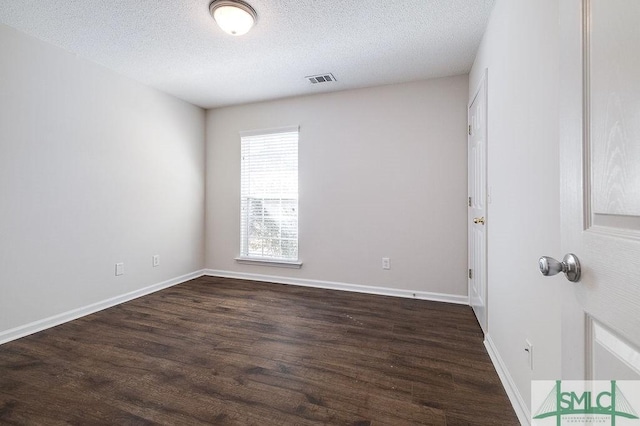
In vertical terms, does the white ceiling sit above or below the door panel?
above

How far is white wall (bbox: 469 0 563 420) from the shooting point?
1.14 meters

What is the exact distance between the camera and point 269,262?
388 cm

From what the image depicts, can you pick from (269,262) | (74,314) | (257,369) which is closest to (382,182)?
(269,262)

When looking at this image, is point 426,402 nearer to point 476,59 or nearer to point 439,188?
point 439,188

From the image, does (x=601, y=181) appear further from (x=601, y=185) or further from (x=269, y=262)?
(x=269, y=262)

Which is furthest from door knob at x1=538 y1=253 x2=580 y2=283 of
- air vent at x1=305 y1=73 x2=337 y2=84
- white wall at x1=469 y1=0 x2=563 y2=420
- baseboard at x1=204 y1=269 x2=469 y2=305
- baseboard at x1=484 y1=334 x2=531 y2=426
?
air vent at x1=305 y1=73 x2=337 y2=84

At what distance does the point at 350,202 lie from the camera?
137 inches

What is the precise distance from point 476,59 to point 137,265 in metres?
4.32

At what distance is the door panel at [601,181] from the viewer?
0.50 metres

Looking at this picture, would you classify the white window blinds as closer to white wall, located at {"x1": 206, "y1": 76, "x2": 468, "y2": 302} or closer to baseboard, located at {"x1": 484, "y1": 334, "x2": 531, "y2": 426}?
white wall, located at {"x1": 206, "y1": 76, "x2": 468, "y2": 302}

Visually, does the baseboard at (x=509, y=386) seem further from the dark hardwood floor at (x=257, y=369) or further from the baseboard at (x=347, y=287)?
the baseboard at (x=347, y=287)

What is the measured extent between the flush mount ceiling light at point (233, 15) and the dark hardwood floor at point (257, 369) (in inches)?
97.4

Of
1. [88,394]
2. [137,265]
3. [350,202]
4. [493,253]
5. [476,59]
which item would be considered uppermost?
[476,59]

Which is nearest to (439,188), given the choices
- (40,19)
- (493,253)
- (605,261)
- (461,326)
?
(493,253)
